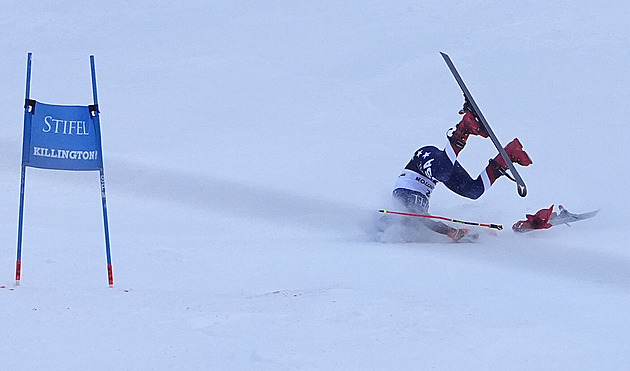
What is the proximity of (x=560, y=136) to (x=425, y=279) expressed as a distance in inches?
250

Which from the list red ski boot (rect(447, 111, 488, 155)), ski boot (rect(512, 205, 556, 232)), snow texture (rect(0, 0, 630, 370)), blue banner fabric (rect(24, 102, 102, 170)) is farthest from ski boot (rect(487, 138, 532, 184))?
blue banner fabric (rect(24, 102, 102, 170))

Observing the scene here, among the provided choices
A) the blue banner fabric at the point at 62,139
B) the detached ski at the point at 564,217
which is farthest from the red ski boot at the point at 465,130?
the blue banner fabric at the point at 62,139

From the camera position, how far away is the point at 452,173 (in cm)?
788

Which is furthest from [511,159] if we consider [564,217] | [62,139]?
[62,139]

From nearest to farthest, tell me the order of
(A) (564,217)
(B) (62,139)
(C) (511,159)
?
(B) (62,139) < (C) (511,159) < (A) (564,217)

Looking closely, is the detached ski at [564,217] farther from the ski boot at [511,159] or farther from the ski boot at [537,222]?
the ski boot at [511,159]

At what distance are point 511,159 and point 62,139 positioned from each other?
405 cm

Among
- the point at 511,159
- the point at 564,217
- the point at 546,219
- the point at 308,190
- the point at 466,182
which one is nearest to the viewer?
the point at 546,219

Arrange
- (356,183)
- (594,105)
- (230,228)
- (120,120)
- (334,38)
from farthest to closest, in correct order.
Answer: (334,38) < (120,120) < (594,105) < (356,183) < (230,228)

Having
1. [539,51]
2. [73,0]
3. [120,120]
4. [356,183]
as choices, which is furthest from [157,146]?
[73,0]

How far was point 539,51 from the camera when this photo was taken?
15.0 metres

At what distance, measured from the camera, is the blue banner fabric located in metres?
5.47

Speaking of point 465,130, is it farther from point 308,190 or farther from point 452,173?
point 308,190

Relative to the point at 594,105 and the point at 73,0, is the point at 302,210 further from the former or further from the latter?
the point at 73,0
